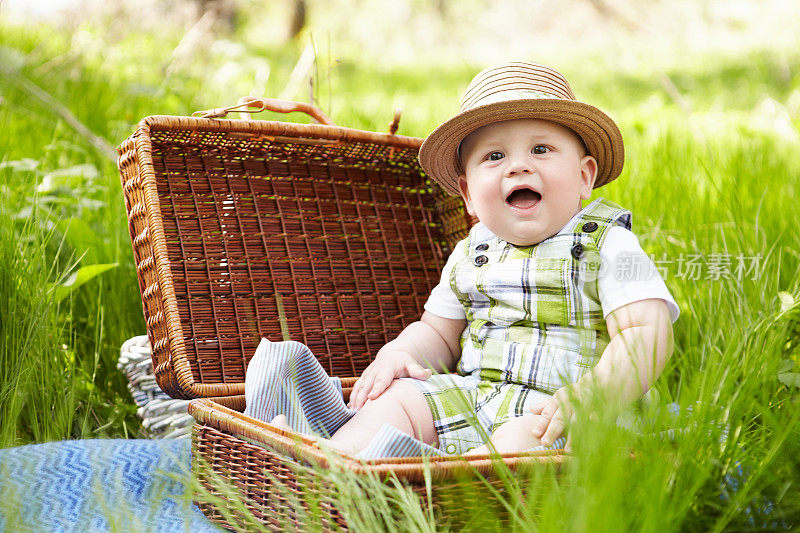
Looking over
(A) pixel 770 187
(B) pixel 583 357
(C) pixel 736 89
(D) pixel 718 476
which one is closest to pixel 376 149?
(B) pixel 583 357

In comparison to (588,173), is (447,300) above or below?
below

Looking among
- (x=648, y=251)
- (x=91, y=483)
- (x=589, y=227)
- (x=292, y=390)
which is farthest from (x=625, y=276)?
(x=91, y=483)

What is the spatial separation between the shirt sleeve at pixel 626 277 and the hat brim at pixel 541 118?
8.5 inches

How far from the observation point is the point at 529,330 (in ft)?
5.29

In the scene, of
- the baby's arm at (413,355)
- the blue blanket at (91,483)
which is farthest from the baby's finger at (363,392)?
the blue blanket at (91,483)

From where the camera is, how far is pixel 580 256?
61.8 inches

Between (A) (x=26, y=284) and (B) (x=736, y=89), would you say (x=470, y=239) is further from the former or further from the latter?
(B) (x=736, y=89)

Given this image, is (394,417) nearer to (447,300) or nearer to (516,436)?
(516,436)

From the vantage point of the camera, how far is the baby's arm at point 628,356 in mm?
1306

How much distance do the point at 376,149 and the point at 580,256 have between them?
0.76 metres

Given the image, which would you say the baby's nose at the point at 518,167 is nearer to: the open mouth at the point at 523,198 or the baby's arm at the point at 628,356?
the open mouth at the point at 523,198

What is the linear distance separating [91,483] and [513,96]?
116cm

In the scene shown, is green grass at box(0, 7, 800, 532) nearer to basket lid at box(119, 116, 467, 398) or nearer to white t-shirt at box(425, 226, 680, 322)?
white t-shirt at box(425, 226, 680, 322)

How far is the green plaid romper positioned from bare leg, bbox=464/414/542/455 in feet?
0.27
